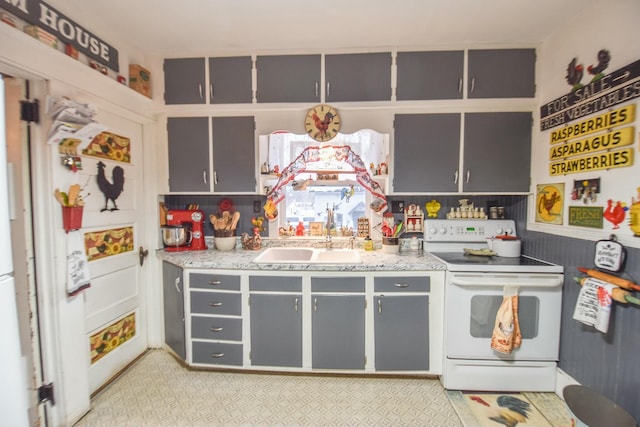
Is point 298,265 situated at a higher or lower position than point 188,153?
lower

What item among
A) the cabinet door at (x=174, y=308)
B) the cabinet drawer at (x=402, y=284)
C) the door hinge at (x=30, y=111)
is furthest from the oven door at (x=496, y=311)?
the door hinge at (x=30, y=111)

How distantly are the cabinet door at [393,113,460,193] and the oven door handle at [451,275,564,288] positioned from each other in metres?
0.76

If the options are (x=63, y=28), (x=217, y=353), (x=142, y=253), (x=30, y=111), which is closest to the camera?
(x=30, y=111)

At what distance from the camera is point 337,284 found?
6.94ft

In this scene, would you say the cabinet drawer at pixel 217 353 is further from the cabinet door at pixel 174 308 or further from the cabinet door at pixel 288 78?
the cabinet door at pixel 288 78

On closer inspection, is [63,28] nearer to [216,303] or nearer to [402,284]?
[216,303]

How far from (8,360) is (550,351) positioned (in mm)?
2899

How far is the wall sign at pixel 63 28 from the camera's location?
4.95 ft

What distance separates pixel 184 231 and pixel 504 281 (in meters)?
2.55

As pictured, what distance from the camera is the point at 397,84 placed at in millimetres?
2322

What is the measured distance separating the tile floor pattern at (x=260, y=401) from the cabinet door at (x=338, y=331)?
175 millimetres

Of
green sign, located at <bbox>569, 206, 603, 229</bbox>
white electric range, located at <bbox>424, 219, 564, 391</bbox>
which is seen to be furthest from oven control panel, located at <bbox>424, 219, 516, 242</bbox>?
green sign, located at <bbox>569, 206, 603, 229</bbox>

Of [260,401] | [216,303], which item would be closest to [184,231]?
[216,303]

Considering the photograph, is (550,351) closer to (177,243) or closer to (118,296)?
(177,243)
